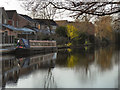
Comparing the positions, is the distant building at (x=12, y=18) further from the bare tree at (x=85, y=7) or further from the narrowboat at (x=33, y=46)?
the bare tree at (x=85, y=7)

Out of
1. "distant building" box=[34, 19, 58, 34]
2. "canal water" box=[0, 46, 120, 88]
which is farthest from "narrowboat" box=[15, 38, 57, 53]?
"canal water" box=[0, 46, 120, 88]

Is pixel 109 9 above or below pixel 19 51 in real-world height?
above

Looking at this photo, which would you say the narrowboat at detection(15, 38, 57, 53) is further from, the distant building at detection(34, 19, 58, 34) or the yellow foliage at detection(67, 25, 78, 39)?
the yellow foliage at detection(67, 25, 78, 39)

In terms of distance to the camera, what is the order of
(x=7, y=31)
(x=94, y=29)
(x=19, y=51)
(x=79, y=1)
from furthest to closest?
(x=94, y=29)
(x=7, y=31)
(x=19, y=51)
(x=79, y=1)

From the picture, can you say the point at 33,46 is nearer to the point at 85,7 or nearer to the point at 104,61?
the point at 104,61

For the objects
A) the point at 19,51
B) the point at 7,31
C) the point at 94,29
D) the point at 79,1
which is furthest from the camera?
the point at 94,29

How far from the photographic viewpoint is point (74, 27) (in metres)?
36.4

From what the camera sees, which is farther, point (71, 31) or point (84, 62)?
point (71, 31)

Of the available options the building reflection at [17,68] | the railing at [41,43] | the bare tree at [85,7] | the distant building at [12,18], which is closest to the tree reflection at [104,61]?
the building reflection at [17,68]

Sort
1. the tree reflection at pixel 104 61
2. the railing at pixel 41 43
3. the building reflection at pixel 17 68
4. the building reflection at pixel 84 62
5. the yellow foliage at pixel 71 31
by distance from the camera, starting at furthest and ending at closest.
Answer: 1. the yellow foliage at pixel 71 31
2. the railing at pixel 41 43
3. the tree reflection at pixel 104 61
4. the building reflection at pixel 84 62
5. the building reflection at pixel 17 68

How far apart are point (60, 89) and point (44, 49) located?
18.5m

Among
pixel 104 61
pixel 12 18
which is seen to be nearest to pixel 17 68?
pixel 104 61

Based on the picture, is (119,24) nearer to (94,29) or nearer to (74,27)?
(74,27)

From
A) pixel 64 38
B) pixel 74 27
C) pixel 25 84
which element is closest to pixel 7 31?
pixel 64 38
